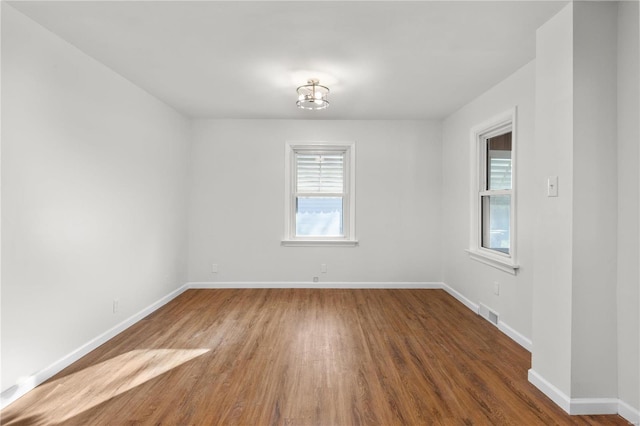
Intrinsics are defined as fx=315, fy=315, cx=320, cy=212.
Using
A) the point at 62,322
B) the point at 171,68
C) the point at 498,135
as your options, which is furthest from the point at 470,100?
the point at 62,322

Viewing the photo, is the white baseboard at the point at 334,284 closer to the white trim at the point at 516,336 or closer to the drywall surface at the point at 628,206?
the white trim at the point at 516,336

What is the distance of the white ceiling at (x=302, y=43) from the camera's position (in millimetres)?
2010

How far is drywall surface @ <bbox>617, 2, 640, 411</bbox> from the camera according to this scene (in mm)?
1762

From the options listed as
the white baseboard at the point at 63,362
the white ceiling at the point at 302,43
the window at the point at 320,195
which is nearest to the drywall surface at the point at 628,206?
the white ceiling at the point at 302,43

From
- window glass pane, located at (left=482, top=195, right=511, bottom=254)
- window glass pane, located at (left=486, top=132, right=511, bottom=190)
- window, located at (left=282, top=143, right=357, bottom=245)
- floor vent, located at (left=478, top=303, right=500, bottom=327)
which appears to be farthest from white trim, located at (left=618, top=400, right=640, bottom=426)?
window, located at (left=282, top=143, right=357, bottom=245)

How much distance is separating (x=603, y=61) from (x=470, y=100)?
1918mm

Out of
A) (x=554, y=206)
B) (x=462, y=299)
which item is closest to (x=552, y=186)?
(x=554, y=206)

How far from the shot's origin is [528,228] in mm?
2746

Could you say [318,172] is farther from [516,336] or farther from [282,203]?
[516,336]

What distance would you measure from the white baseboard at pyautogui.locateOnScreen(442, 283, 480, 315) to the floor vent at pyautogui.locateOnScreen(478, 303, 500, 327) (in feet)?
0.24

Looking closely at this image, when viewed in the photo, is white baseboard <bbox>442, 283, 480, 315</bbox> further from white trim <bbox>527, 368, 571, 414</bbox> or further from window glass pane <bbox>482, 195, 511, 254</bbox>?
white trim <bbox>527, 368, 571, 414</bbox>

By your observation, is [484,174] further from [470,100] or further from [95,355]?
[95,355]

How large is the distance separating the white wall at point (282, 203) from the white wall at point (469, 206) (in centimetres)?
28

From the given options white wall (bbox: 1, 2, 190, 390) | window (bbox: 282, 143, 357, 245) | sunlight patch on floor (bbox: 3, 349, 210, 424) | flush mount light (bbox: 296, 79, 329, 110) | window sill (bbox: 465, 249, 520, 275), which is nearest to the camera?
sunlight patch on floor (bbox: 3, 349, 210, 424)
